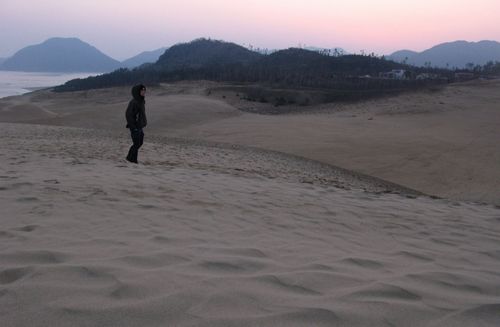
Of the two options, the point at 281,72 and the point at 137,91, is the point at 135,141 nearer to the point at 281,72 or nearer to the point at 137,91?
the point at 137,91

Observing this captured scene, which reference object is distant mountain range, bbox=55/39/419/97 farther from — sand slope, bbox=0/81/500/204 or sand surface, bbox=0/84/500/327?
sand surface, bbox=0/84/500/327

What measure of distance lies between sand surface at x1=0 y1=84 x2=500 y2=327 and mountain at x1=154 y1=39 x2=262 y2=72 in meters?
101

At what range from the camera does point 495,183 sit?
38.5 feet

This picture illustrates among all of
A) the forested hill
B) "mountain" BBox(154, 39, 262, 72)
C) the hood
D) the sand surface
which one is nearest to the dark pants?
the hood

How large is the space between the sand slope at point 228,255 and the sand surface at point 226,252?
0.5 inches

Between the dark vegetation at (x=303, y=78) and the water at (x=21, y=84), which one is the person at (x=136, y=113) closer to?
the dark vegetation at (x=303, y=78)

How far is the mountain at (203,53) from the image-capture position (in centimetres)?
10912

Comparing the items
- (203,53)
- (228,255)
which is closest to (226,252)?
(228,255)

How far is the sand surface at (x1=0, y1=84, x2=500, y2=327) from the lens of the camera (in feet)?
7.58

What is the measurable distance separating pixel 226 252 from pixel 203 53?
120 m

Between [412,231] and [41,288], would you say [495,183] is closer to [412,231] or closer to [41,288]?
[412,231]

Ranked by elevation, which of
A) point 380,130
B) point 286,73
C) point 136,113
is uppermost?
point 286,73

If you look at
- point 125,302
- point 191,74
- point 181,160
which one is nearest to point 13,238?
point 125,302

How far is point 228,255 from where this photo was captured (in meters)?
3.28
